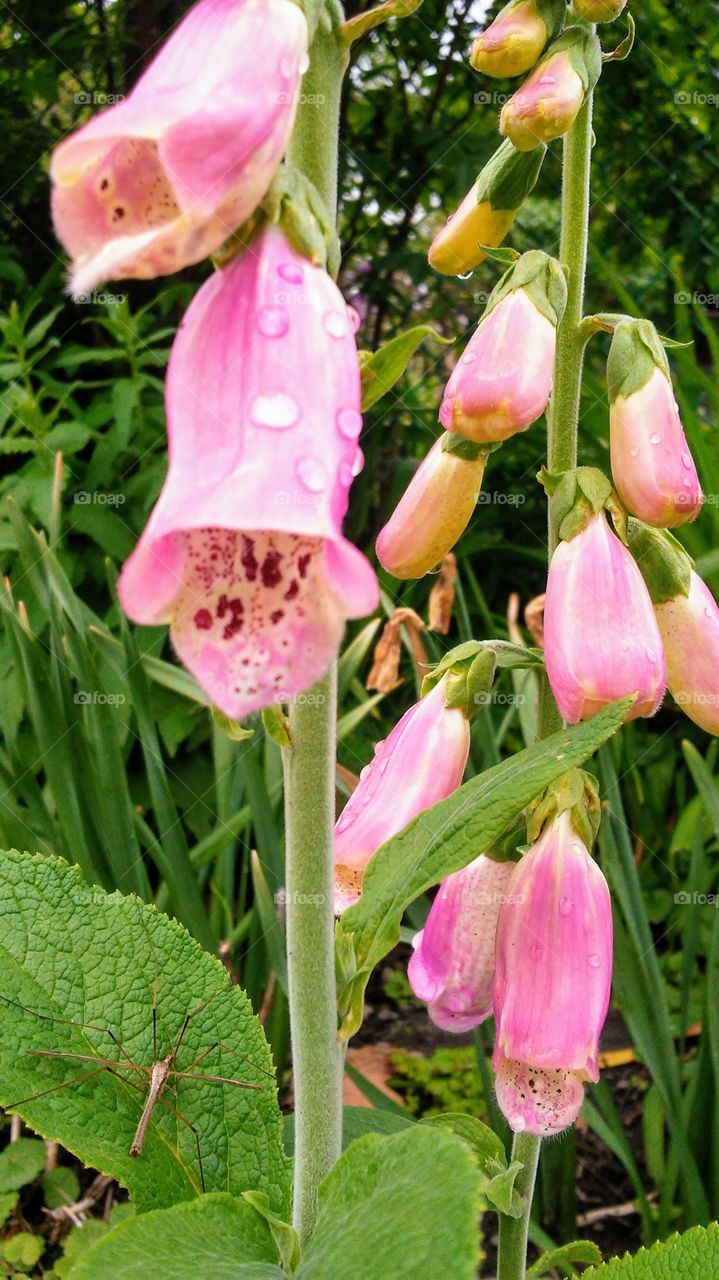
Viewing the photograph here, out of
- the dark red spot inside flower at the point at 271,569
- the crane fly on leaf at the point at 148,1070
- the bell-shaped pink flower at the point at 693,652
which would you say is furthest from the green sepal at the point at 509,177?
the crane fly on leaf at the point at 148,1070

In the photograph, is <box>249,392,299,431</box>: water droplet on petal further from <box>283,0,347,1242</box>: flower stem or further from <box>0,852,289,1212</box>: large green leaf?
<box>0,852,289,1212</box>: large green leaf

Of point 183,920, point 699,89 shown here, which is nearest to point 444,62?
point 699,89

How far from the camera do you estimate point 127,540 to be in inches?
62.4

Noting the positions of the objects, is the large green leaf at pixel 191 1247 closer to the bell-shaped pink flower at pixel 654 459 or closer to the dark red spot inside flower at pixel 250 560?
the dark red spot inside flower at pixel 250 560

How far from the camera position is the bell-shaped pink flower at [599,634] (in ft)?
1.70

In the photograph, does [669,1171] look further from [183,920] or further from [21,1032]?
[21,1032]

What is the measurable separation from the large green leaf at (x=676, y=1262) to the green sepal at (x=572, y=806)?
20 centimetres

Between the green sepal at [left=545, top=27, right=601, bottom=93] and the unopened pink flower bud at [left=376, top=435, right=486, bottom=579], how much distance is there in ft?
A: 0.67

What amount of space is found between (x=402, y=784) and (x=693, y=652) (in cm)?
18

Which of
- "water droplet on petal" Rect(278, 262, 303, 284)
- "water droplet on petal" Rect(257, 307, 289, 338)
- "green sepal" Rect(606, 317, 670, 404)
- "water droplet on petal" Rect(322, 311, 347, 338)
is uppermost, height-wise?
"water droplet on petal" Rect(278, 262, 303, 284)

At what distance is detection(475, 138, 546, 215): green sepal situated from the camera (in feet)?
2.09

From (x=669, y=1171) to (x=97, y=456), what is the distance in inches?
45.8

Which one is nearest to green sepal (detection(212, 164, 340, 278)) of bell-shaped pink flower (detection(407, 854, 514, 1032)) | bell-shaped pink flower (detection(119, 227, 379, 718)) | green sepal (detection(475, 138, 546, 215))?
bell-shaped pink flower (detection(119, 227, 379, 718))

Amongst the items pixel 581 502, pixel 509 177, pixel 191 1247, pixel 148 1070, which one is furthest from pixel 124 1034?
pixel 509 177
